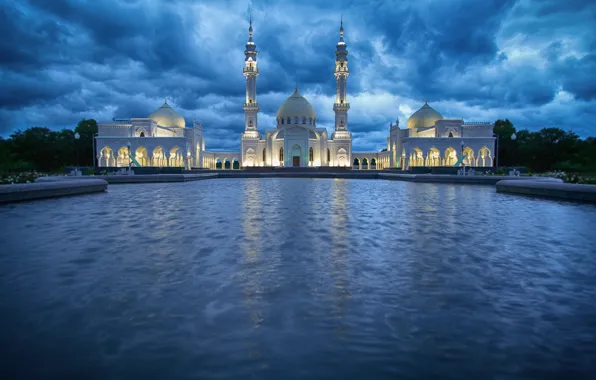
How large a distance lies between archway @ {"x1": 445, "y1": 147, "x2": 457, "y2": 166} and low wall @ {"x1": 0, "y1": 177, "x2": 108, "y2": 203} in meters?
42.4

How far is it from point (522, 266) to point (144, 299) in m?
4.33

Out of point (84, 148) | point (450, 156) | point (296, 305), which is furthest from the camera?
point (84, 148)

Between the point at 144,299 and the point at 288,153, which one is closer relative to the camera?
the point at 144,299

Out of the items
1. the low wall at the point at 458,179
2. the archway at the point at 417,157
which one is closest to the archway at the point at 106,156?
the low wall at the point at 458,179

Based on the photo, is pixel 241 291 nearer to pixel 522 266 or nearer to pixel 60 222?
pixel 522 266

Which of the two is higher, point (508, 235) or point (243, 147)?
point (243, 147)

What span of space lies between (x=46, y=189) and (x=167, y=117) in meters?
44.7

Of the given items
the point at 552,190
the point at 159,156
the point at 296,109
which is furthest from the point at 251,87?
the point at 552,190

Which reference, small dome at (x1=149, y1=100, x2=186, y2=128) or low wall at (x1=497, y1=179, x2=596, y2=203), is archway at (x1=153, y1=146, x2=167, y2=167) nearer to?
small dome at (x1=149, y1=100, x2=186, y2=128)

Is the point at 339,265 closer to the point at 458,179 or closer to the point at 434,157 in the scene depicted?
the point at 458,179

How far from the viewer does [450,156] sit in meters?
51.0

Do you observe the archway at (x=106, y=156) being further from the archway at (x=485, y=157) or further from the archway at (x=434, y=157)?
the archway at (x=485, y=157)

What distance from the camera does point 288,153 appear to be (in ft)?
193

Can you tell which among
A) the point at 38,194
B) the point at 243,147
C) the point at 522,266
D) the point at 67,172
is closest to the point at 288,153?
the point at 243,147
